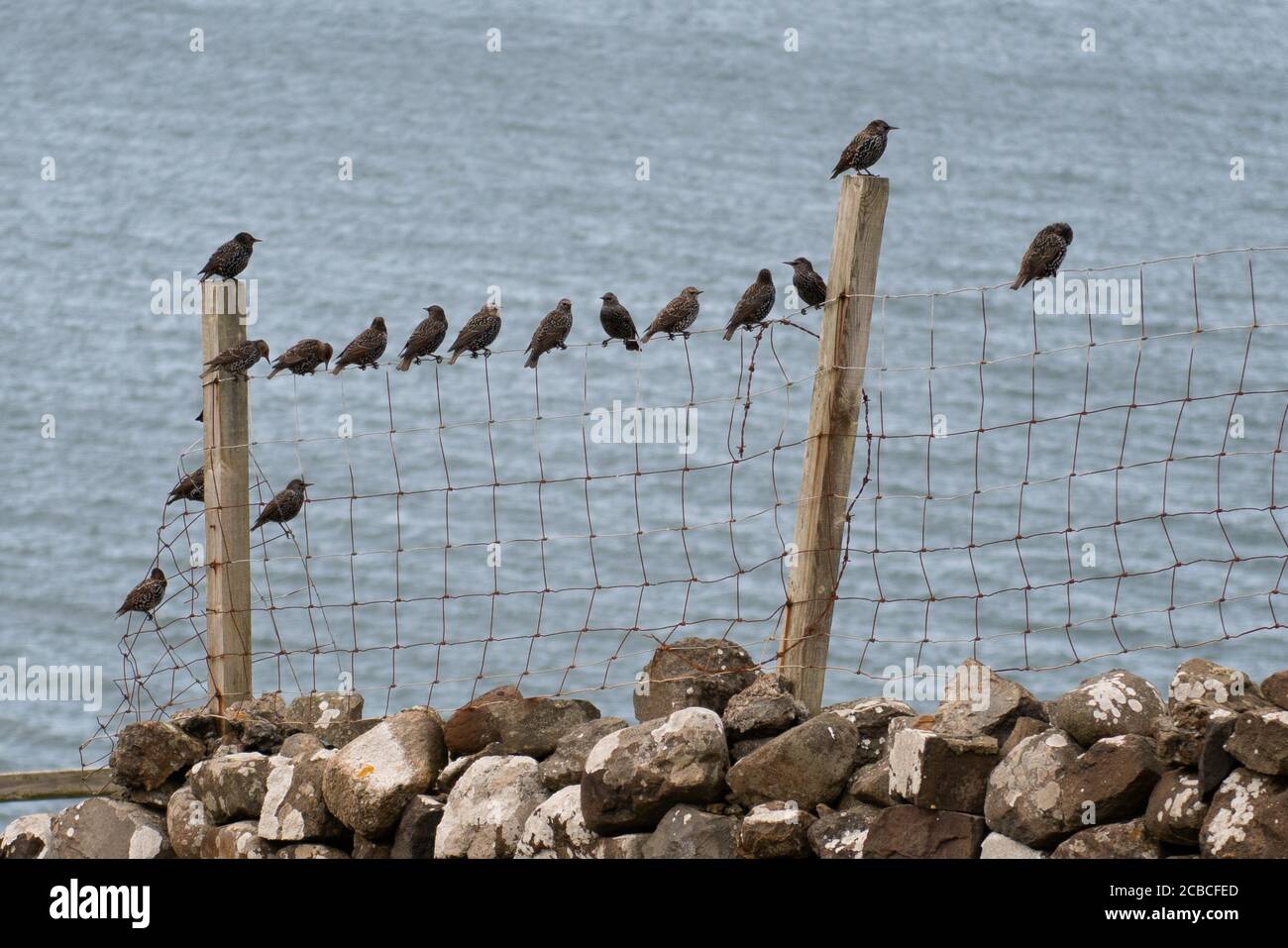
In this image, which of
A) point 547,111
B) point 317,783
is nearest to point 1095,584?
point 547,111

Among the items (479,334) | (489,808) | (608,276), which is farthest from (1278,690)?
(608,276)

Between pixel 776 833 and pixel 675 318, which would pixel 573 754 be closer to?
pixel 776 833

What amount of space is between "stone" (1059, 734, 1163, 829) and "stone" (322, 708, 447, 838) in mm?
2169

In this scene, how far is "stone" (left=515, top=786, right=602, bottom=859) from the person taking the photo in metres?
4.91

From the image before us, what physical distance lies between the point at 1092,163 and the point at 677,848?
2775cm

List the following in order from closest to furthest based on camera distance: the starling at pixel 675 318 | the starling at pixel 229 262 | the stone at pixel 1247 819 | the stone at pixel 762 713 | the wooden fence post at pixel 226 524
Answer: the stone at pixel 1247 819 → the stone at pixel 762 713 → the starling at pixel 675 318 → the wooden fence post at pixel 226 524 → the starling at pixel 229 262

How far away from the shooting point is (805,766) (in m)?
4.63

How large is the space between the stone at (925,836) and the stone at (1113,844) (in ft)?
0.83

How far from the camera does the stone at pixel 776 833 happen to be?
4.50 meters

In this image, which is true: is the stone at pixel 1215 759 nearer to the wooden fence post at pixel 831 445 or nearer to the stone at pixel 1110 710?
the stone at pixel 1110 710

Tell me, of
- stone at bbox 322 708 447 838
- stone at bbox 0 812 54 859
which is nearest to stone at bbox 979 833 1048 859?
stone at bbox 322 708 447 838

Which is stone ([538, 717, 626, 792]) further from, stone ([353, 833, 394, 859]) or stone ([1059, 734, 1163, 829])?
stone ([1059, 734, 1163, 829])

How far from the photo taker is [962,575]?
25172mm

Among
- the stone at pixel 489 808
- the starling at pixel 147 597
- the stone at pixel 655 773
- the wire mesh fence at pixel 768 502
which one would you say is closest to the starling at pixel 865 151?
the stone at pixel 655 773
